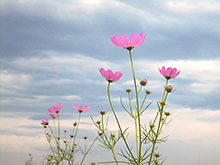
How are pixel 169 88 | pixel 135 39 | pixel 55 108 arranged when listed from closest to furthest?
pixel 135 39 → pixel 169 88 → pixel 55 108

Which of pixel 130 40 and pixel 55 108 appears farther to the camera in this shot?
pixel 55 108

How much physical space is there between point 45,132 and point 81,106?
918 millimetres

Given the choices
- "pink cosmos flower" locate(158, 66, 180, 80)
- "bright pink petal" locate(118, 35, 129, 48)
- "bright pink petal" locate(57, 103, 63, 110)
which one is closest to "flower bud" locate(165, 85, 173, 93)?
"pink cosmos flower" locate(158, 66, 180, 80)

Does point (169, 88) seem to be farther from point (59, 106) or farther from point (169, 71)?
point (59, 106)

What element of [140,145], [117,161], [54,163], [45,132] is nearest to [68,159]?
[54,163]

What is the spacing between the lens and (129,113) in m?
2.16

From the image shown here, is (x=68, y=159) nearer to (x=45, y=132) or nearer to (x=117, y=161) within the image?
(x=45, y=132)

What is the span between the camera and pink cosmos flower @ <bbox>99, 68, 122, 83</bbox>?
85.3 inches

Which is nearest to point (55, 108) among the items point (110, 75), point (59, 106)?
point (59, 106)

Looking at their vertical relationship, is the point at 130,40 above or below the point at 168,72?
above

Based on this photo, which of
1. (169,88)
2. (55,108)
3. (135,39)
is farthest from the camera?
(55,108)

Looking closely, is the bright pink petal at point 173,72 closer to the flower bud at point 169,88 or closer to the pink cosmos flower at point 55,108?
the flower bud at point 169,88

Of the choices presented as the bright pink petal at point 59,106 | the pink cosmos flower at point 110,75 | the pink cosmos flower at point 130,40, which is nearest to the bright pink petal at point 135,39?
the pink cosmos flower at point 130,40

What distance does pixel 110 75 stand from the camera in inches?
85.4
